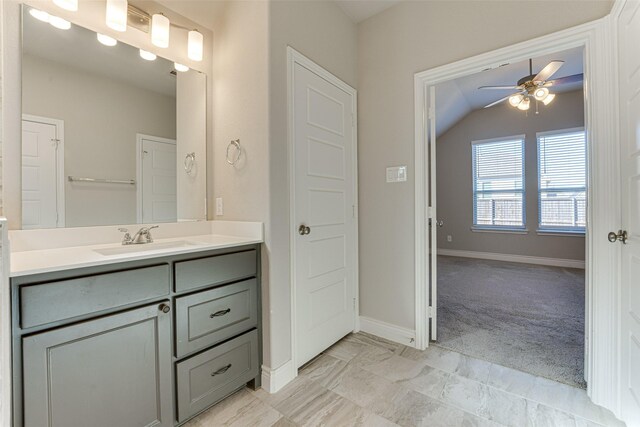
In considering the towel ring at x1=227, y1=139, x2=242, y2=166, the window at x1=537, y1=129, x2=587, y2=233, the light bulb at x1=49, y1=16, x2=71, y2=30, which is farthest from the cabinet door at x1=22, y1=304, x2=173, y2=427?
the window at x1=537, y1=129, x2=587, y2=233

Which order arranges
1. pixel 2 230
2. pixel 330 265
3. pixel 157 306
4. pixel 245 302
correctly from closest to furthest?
pixel 2 230 → pixel 157 306 → pixel 245 302 → pixel 330 265

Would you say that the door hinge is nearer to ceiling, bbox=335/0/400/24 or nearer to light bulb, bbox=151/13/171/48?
ceiling, bbox=335/0/400/24

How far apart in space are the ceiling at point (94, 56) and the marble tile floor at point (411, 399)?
1.95 metres

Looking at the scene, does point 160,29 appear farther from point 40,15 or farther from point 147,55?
point 40,15

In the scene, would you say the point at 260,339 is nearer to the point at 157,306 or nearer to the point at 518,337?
the point at 157,306

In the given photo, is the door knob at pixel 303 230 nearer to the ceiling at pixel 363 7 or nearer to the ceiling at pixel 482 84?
the ceiling at pixel 363 7

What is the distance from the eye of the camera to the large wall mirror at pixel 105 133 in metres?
1.40

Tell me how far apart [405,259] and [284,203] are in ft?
3.56

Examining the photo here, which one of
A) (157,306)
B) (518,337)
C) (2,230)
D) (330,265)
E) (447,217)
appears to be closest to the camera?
(2,230)

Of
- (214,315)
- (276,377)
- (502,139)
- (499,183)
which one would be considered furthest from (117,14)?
(499,183)

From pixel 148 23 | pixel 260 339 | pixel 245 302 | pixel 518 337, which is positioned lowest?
pixel 518 337

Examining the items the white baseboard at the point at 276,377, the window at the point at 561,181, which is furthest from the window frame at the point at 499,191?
the white baseboard at the point at 276,377

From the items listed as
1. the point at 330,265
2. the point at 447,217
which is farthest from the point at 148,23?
the point at 447,217

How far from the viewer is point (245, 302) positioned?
1.63m
